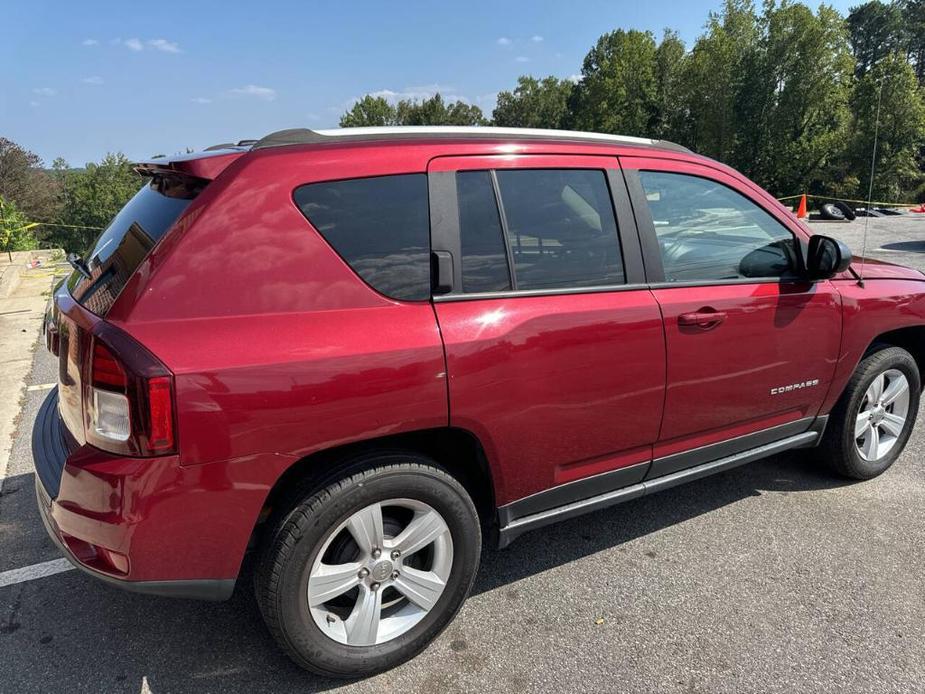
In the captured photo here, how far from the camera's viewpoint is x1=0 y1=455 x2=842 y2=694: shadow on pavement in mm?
2215

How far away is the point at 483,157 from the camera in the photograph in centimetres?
235

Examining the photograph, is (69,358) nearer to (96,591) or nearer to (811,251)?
(96,591)

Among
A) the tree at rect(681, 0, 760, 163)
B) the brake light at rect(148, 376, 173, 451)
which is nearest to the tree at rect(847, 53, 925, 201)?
the tree at rect(681, 0, 760, 163)

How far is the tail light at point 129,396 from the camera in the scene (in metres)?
1.76

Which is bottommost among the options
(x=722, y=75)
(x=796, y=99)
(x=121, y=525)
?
(x=121, y=525)

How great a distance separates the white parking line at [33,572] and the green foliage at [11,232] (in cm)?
1551

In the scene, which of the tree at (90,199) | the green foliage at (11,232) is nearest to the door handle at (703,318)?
the green foliage at (11,232)

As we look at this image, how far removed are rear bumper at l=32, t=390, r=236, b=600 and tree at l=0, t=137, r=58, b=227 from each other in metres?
54.8

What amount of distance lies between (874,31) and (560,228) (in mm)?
96856

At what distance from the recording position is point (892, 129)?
35.3 m

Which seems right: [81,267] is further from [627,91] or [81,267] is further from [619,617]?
[627,91]

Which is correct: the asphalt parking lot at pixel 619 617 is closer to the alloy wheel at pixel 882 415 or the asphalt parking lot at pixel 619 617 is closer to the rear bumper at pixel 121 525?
the alloy wheel at pixel 882 415

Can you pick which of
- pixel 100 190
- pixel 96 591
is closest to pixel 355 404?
pixel 96 591

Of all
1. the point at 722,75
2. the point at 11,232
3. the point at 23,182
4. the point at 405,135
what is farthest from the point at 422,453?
the point at 23,182
